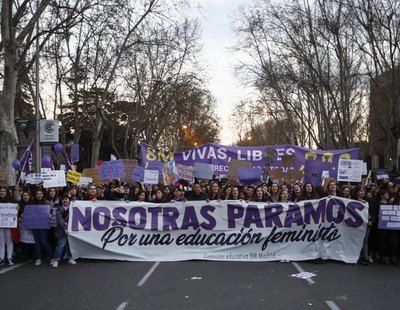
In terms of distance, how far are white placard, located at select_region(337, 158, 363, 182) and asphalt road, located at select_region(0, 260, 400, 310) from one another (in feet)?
12.9

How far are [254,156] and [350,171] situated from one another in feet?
12.7

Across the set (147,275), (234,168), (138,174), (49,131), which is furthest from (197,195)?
(49,131)

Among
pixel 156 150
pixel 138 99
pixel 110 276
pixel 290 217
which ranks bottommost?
pixel 110 276

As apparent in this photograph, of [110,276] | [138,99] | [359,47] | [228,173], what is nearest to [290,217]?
[110,276]

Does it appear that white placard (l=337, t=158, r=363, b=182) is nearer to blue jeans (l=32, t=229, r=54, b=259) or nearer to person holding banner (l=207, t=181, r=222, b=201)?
person holding banner (l=207, t=181, r=222, b=201)

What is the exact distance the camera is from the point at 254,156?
16297 millimetres

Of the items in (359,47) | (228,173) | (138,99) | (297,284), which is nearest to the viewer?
(297,284)

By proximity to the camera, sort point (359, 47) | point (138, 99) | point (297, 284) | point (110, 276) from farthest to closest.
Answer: point (138, 99)
point (359, 47)
point (110, 276)
point (297, 284)

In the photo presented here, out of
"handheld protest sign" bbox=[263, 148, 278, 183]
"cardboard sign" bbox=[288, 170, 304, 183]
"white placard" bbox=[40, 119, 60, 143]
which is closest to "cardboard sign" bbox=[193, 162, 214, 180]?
"handheld protest sign" bbox=[263, 148, 278, 183]

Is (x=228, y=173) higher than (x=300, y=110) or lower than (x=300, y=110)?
lower

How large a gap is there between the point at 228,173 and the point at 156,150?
2.34m

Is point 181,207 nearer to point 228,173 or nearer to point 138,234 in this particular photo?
point 138,234

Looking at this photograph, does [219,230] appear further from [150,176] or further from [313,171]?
[313,171]

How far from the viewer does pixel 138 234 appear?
10.0m
